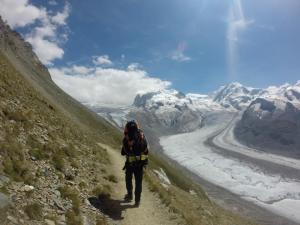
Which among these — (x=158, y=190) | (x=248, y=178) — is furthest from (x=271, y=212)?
(x=158, y=190)

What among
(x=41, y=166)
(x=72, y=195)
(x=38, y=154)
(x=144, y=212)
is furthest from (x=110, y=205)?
(x=38, y=154)

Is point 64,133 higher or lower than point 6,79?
lower

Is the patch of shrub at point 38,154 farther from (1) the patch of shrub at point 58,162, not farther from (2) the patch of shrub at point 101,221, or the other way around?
(2) the patch of shrub at point 101,221

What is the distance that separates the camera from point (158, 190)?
672 inches

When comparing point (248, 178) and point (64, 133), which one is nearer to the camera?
point (64, 133)

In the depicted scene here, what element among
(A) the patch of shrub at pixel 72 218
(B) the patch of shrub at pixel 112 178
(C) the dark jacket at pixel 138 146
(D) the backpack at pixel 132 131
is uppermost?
(D) the backpack at pixel 132 131

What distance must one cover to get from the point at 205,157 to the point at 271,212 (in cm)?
9835

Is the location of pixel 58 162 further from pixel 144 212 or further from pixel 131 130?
pixel 144 212

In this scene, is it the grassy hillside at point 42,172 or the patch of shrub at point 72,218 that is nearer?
the grassy hillside at point 42,172

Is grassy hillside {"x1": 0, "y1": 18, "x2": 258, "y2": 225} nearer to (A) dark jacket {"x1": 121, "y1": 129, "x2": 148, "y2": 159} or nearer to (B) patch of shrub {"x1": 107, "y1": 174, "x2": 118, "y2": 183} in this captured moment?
(B) patch of shrub {"x1": 107, "y1": 174, "x2": 118, "y2": 183}

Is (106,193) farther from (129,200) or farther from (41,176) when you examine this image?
(41,176)

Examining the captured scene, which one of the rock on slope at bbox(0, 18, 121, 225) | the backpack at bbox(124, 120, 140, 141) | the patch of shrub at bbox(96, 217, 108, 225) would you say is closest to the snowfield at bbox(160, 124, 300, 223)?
the rock on slope at bbox(0, 18, 121, 225)

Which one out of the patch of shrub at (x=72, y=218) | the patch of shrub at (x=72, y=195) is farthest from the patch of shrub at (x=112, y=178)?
the patch of shrub at (x=72, y=218)

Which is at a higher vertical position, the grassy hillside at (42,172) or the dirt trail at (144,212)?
the grassy hillside at (42,172)
